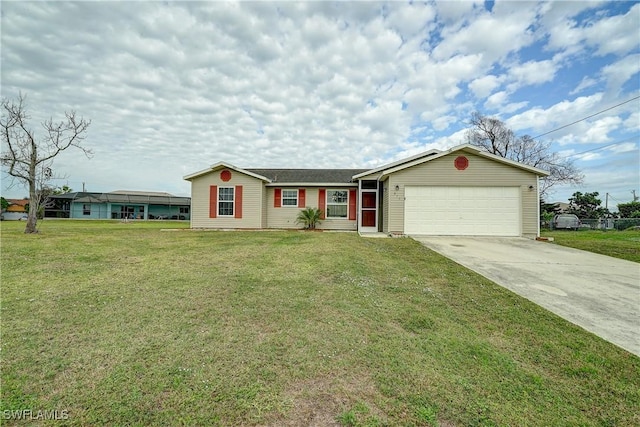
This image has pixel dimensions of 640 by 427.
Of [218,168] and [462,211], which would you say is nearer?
[462,211]

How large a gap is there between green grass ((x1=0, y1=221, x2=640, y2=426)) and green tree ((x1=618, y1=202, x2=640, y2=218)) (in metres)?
30.7

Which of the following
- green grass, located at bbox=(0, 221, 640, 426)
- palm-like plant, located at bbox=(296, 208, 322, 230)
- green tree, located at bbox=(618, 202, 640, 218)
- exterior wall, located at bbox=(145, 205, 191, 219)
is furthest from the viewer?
exterior wall, located at bbox=(145, 205, 191, 219)

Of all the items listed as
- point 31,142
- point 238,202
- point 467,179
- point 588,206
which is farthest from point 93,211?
point 588,206

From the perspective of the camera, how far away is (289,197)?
16656mm

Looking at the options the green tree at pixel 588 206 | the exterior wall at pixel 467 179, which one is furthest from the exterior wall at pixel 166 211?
the green tree at pixel 588 206

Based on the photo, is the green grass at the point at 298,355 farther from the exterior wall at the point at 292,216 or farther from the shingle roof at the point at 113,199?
the shingle roof at the point at 113,199

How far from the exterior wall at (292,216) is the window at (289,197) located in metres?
0.23

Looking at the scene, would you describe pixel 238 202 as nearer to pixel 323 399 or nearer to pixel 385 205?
pixel 385 205

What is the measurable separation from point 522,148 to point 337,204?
20.2 metres

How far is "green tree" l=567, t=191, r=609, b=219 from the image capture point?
86.5 ft

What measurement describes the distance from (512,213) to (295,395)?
13.3 m

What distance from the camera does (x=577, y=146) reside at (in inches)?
912

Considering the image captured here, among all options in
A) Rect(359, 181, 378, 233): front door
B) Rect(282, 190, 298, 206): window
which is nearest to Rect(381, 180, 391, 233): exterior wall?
Rect(359, 181, 378, 233): front door

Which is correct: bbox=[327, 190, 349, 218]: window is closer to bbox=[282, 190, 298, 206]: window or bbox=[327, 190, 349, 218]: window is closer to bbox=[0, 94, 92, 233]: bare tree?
bbox=[282, 190, 298, 206]: window
